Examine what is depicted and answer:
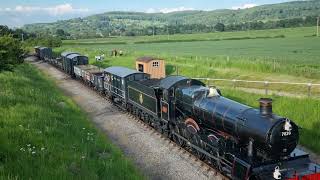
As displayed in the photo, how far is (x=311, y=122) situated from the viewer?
58.7 feet

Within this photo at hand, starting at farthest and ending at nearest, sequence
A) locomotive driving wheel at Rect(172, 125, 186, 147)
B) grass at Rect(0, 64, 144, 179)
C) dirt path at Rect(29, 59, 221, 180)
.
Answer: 1. locomotive driving wheel at Rect(172, 125, 186, 147)
2. dirt path at Rect(29, 59, 221, 180)
3. grass at Rect(0, 64, 144, 179)

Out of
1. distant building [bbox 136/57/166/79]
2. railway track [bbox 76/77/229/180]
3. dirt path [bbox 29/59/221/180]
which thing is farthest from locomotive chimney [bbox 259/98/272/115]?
distant building [bbox 136/57/166/79]

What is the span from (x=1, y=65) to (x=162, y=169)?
13.5 m

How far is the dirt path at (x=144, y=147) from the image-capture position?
14383 mm

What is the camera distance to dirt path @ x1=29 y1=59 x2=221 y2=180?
566 inches

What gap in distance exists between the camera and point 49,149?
12148 millimetres

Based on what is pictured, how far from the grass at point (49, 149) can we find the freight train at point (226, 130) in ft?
10.2

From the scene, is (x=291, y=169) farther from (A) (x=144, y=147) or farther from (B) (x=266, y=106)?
(A) (x=144, y=147)

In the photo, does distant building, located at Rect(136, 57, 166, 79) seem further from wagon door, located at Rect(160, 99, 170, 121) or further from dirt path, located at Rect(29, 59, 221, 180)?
wagon door, located at Rect(160, 99, 170, 121)

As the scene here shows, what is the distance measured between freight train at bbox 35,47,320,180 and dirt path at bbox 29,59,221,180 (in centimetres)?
60

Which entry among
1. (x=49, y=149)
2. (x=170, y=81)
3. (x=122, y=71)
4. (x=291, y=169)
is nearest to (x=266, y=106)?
(x=291, y=169)

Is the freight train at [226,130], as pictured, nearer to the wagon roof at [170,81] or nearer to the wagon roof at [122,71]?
the wagon roof at [170,81]

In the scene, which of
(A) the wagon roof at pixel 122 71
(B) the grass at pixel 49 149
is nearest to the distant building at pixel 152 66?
(A) the wagon roof at pixel 122 71

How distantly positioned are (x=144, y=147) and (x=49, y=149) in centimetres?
629
